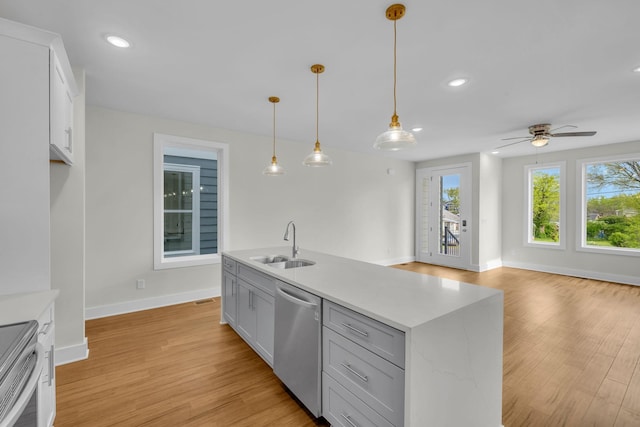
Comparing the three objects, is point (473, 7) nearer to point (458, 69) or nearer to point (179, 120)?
point (458, 69)

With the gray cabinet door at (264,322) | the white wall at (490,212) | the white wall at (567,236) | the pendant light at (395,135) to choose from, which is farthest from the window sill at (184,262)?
the white wall at (567,236)

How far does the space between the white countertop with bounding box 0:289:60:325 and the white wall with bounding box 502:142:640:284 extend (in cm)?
769

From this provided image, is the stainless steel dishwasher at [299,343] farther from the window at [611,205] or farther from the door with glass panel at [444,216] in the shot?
the window at [611,205]

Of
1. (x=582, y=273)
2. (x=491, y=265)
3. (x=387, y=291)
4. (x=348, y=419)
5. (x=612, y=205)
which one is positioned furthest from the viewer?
(x=491, y=265)

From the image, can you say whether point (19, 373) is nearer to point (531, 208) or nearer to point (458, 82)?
point (458, 82)

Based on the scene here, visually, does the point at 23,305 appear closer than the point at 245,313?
Yes

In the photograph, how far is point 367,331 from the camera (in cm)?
141

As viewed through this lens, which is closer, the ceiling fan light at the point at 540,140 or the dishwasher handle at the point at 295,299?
the dishwasher handle at the point at 295,299

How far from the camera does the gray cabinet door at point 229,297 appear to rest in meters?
3.00

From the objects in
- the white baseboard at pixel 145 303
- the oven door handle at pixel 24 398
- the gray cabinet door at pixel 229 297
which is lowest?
the white baseboard at pixel 145 303

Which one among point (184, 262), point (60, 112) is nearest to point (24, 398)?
point (60, 112)

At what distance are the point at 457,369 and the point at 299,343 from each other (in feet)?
3.11

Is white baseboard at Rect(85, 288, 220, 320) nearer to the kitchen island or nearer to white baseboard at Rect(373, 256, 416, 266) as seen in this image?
the kitchen island

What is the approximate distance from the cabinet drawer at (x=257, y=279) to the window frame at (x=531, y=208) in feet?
20.9
